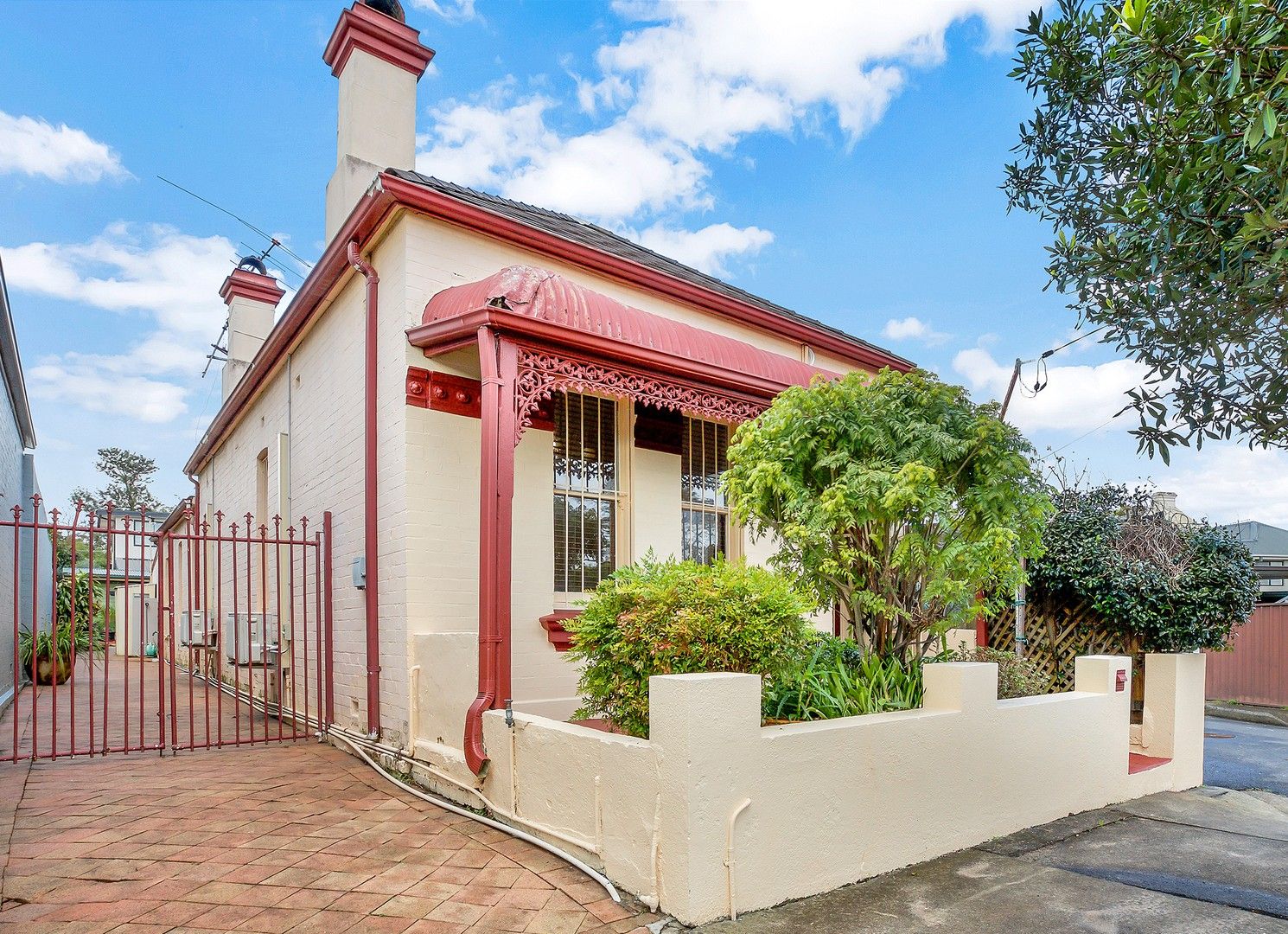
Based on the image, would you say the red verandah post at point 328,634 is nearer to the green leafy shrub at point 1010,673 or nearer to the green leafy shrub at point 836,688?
the green leafy shrub at point 836,688

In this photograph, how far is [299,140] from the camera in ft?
39.8

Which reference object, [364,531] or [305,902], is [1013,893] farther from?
[364,531]

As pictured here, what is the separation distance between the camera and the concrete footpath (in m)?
3.65

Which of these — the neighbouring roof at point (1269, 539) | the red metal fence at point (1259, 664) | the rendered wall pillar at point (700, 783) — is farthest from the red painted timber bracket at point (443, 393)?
the neighbouring roof at point (1269, 539)

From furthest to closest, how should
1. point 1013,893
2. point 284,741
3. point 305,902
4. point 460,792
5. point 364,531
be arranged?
point 284,741, point 364,531, point 460,792, point 1013,893, point 305,902

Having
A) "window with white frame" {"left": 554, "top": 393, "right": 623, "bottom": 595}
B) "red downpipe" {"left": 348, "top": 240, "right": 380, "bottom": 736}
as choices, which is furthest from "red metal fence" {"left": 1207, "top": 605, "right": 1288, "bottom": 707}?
"red downpipe" {"left": 348, "top": 240, "right": 380, "bottom": 736}

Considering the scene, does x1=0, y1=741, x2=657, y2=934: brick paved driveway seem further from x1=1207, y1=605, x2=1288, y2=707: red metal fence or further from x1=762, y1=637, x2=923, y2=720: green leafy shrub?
x1=1207, y1=605, x2=1288, y2=707: red metal fence

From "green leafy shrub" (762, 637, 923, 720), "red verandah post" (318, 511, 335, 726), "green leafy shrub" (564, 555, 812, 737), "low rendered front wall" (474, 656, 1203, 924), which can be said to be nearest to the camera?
"low rendered front wall" (474, 656, 1203, 924)

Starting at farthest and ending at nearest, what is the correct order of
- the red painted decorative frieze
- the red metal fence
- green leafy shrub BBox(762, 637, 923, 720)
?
1. the red metal fence
2. the red painted decorative frieze
3. green leafy shrub BBox(762, 637, 923, 720)

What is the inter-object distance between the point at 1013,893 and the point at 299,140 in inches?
505

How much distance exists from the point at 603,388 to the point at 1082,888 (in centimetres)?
417

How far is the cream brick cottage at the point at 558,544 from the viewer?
388 centimetres

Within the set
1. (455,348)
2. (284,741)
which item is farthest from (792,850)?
(284,741)

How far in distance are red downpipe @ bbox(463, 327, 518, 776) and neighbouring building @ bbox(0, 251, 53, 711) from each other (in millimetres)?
4099
